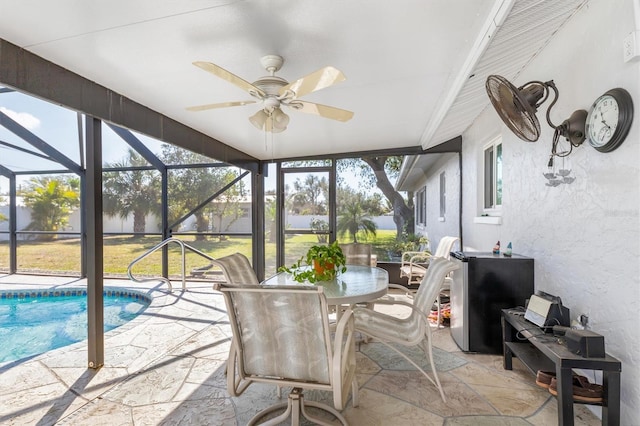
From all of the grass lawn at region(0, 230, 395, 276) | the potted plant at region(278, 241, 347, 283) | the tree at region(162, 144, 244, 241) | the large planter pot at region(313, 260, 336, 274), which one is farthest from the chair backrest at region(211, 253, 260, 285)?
the tree at region(162, 144, 244, 241)

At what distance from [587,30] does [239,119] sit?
3059 mm

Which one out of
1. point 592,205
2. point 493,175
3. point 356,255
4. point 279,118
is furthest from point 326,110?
point 493,175

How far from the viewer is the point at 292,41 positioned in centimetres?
202

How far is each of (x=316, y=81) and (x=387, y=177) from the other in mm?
3737

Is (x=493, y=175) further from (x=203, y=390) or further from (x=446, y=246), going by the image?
(x=203, y=390)

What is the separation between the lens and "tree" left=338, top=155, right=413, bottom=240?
17.6 ft

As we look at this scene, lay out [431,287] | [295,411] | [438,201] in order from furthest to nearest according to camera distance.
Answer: [438,201] → [431,287] → [295,411]

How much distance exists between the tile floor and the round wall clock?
1620mm

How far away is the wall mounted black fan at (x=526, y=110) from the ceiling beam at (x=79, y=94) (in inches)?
113

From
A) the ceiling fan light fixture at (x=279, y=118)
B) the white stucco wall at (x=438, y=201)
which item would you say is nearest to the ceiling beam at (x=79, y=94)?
the ceiling fan light fixture at (x=279, y=118)

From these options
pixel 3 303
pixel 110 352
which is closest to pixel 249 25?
pixel 110 352

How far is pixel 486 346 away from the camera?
2791 mm

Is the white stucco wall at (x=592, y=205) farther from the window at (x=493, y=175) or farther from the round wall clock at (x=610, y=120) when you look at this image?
the window at (x=493, y=175)

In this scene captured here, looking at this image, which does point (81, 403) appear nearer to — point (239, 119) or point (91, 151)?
point (91, 151)
